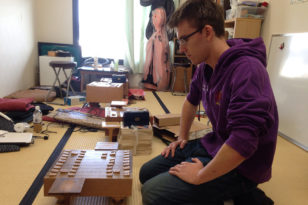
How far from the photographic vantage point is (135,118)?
5.98 ft

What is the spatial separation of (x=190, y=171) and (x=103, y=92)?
7.09ft

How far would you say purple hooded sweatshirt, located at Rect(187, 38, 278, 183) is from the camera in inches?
30.1

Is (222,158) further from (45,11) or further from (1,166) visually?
(45,11)

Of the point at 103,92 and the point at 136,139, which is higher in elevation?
the point at 103,92

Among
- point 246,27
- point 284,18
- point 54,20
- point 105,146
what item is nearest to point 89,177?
point 105,146

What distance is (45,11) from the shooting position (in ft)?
13.7

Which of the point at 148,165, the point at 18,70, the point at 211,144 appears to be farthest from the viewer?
the point at 18,70

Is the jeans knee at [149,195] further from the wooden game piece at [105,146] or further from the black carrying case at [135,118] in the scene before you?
the black carrying case at [135,118]

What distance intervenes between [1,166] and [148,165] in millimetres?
956

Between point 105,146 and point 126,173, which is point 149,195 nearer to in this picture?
point 126,173

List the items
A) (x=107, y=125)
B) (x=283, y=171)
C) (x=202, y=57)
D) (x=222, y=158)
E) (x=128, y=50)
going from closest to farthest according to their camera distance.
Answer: (x=222, y=158) → (x=202, y=57) → (x=283, y=171) → (x=107, y=125) → (x=128, y=50)

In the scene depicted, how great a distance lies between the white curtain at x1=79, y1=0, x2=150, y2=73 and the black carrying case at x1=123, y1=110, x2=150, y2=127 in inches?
111

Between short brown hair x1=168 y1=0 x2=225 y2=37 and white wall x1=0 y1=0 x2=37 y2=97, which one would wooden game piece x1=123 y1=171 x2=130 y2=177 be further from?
white wall x1=0 y1=0 x2=37 y2=97

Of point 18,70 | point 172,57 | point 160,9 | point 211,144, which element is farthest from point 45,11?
point 211,144
